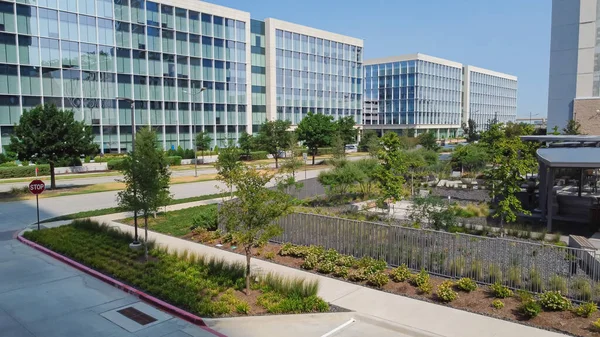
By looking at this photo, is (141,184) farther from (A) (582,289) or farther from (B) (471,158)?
(B) (471,158)

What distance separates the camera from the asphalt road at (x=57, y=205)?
2294 centimetres

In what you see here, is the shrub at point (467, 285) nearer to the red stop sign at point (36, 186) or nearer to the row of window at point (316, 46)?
the red stop sign at point (36, 186)

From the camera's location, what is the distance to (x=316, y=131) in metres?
53.4

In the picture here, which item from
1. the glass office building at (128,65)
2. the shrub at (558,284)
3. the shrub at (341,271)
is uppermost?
the glass office building at (128,65)

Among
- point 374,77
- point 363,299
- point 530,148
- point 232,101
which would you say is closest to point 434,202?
point 363,299

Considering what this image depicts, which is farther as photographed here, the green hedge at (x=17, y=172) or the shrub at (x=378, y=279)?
the green hedge at (x=17, y=172)

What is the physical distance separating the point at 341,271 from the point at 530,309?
16.3ft

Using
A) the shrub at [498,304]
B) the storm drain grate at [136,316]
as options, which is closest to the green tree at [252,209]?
the storm drain grate at [136,316]

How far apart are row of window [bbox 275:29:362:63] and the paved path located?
6709 centimetres

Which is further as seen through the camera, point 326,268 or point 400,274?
point 326,268

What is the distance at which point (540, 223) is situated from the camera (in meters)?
20.3

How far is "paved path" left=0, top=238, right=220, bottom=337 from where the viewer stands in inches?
390

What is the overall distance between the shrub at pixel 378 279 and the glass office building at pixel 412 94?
94727mm

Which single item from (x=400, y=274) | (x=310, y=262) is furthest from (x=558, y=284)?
(x=310, y=262)
